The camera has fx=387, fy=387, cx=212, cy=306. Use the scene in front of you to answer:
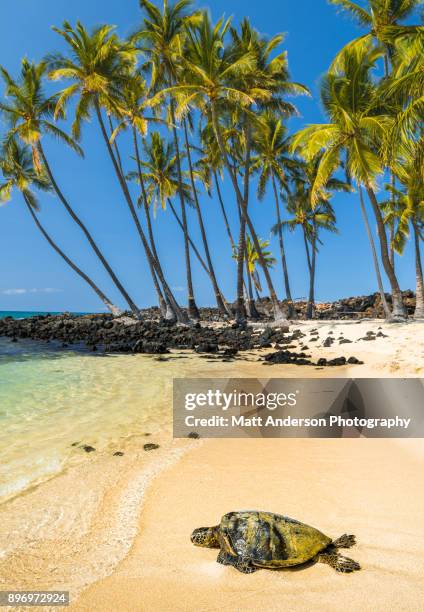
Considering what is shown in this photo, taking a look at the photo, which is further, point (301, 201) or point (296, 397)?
point (301, 201)

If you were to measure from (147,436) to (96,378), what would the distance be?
213 inches

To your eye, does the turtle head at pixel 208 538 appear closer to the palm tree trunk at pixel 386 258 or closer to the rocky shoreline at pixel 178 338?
the rocky shoreline at pixel 178 338

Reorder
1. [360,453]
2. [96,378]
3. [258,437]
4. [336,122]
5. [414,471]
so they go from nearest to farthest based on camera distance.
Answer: [414,471] < [360,453] < [258,437] < [96,378] < [336,122]

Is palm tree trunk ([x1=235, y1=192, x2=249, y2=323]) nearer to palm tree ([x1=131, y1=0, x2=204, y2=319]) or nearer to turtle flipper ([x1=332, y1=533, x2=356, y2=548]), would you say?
palm tree ([x1=131, y1=0, x2=204, y2=319])

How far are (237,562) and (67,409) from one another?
6.03 meters

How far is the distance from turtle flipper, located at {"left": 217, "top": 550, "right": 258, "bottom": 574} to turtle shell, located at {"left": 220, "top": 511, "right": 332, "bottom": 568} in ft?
0.11

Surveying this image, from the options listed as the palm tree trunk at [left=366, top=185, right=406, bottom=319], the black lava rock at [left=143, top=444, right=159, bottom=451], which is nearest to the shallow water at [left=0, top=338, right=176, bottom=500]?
the black lava rock at [left=143, top=444, right=159, bottom=451]

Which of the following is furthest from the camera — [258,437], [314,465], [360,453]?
[258,437]

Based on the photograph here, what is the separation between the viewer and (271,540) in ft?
8.86

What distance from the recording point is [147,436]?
606 cm

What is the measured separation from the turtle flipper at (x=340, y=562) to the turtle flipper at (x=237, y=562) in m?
0.48

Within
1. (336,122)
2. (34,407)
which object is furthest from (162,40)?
(34,407)

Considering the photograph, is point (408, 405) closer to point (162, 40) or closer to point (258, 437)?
point (258, 437)

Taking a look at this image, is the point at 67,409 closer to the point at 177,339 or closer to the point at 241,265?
the point at 177,339
